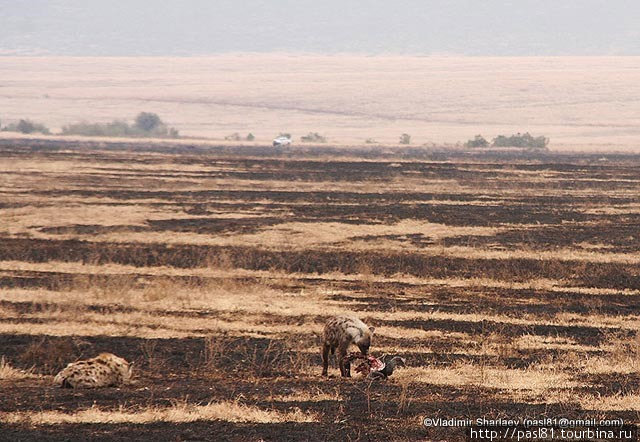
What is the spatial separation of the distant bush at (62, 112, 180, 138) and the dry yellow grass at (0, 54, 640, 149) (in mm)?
7143

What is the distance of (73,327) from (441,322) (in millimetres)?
6637

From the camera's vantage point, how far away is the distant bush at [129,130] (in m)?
105

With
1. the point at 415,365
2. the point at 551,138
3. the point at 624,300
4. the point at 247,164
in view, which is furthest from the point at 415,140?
the point at 415,365

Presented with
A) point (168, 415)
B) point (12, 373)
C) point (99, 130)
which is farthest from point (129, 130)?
point (168, 415)

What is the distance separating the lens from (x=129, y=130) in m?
109

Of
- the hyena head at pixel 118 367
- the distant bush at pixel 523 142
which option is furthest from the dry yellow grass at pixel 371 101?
the hyena head at pixel 118 367

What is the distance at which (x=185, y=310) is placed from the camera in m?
21.2

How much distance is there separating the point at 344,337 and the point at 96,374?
338 cm

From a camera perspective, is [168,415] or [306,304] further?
[306,304]

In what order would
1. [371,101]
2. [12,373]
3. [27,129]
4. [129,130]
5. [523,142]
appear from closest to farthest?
[12,373], [523,142], [129,130], [27,129], [371,101]

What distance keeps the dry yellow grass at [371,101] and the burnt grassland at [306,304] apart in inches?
2422

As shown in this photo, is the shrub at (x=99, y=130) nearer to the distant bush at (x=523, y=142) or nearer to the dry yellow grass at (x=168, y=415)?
the distant bush at (x=523, y=142)

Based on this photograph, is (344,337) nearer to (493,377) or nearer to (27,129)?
(493,377)

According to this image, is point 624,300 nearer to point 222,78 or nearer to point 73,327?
point 73,327
